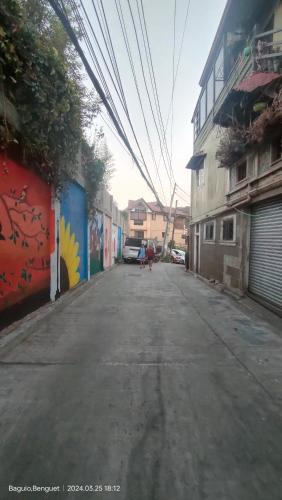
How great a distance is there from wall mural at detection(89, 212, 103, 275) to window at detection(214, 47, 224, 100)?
726 centimetres

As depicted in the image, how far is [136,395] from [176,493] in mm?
1241

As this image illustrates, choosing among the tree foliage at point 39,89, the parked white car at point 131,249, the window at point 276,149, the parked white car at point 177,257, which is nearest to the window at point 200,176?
the window at point 276,149

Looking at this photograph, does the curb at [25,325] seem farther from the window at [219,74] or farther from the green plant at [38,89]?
the window at [219,74]

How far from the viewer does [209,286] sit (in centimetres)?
1153

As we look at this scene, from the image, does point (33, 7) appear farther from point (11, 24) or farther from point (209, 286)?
point (209, 286)

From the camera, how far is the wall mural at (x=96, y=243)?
12664 millimetres

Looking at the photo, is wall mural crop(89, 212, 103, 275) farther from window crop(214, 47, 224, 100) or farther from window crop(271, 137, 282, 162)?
window crop(271, 137, 282, 162)

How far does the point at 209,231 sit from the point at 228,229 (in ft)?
9.52

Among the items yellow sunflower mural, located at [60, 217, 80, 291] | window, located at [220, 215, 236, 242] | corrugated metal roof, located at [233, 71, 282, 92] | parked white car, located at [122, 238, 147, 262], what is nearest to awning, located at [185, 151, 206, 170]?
window, located at [220, 215, 236, 242]

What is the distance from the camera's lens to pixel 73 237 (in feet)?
30.8

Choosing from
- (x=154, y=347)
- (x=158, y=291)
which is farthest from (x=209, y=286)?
(x=154, y=347)

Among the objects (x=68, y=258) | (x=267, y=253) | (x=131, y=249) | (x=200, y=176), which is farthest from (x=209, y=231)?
(x=131, y=249)

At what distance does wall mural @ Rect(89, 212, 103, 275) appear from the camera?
12.7 m

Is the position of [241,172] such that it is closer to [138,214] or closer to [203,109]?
[203,109]
